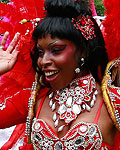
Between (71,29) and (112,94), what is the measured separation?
48 cm

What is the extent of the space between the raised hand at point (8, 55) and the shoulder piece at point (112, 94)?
2.15ft

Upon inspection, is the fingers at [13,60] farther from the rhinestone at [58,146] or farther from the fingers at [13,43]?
the rhinestone at [58,146]

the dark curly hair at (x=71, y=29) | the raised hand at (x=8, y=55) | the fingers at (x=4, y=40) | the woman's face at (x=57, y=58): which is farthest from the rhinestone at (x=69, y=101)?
the fingers at (x=4, y=40)

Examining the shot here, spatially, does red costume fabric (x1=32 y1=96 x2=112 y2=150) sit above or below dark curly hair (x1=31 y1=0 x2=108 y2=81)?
below

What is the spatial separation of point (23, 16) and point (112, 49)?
69cm

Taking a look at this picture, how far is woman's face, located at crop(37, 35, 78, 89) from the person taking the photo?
5.29 ft

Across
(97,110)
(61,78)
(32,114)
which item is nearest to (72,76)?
(61,78)

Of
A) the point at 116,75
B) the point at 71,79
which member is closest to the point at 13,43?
the point at 71,79

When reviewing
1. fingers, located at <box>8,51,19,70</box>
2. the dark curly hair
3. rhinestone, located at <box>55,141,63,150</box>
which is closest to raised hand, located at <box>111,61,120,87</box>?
the dark curly hair

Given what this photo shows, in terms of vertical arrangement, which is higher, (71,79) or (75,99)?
(71,79)

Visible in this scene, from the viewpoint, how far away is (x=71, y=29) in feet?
5.38

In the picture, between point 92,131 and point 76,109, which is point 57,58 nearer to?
point 76,109

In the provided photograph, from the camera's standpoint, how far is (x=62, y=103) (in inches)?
68.6

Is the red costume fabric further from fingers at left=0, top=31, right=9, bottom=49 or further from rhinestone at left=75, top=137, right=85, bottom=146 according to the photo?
fingers at left=0, top=31, right=9, bottom=49
